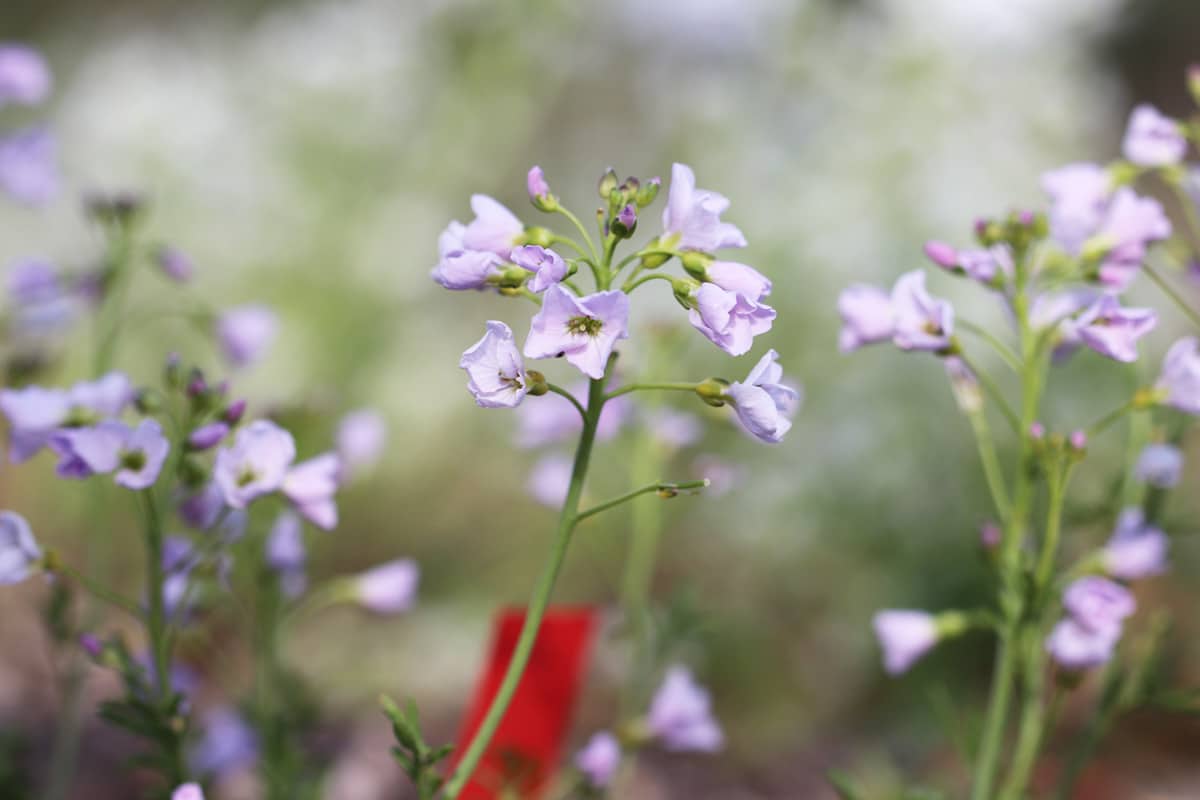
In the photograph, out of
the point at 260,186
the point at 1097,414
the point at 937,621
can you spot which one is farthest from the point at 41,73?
the point at 260,186

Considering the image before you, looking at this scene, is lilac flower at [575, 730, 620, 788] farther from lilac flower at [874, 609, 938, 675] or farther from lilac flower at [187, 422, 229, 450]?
lilac flower at [187, 422, 229, 450]

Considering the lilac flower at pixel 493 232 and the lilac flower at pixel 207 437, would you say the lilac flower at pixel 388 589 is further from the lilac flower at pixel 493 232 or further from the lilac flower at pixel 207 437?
the lilac flower at pixel 493 232

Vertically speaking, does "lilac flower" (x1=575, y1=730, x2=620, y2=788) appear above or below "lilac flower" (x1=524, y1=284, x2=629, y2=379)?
below

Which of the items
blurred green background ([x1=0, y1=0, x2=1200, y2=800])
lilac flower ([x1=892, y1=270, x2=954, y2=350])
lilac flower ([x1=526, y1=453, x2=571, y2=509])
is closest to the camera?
lilac flower ([x1=892, y1=270, x2=954, y2=350])

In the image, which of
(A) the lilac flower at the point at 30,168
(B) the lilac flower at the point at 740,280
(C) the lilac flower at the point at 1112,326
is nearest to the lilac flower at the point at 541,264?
(B) the lilac flower at the point at 740,280

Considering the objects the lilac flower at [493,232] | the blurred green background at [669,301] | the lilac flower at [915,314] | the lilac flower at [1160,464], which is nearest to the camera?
the lilac flower at [493,232]

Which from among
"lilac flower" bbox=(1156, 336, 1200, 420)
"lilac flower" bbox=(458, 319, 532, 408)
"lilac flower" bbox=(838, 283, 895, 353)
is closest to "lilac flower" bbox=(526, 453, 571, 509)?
"lilac flower" bbox=(838, 283, 895, 353)

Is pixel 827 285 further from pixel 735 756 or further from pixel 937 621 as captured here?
pixel 937 621
